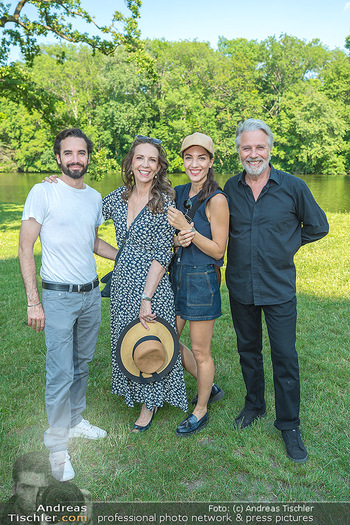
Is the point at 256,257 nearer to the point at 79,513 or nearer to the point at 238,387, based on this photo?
the point at 238,387

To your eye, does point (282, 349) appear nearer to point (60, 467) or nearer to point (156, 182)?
point (156, 182)

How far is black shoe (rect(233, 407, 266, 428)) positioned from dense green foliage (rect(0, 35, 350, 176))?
4019 cm

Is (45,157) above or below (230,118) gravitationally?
below

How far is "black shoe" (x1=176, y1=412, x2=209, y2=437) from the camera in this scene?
335cm

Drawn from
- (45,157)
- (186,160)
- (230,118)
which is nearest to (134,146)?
(186,160)

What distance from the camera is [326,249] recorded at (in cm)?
968

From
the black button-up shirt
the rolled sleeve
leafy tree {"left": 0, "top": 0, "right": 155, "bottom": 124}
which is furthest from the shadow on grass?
leafy tree {"left": 0, "top": 0, "right": 155, "bottom": 124}

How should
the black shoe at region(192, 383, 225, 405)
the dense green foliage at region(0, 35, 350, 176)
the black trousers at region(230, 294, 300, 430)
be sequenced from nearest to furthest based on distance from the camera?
1. the black trousers at region(230, 294, 300, 430)
2. the black shoe at region(192, 383, 225, 405)
3. the dense green foliage at region(0, 35, 350, 176)

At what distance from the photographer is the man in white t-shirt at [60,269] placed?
9.15 feet

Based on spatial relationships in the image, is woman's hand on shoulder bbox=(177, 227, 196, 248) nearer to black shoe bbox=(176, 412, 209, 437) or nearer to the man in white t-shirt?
the man in white t-shirt

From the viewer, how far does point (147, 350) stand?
10.3 ft

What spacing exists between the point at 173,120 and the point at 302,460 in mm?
46390

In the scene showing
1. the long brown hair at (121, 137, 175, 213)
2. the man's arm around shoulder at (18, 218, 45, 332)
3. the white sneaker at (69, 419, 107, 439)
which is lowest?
the white sneaker at (69, 419, 107, 439)

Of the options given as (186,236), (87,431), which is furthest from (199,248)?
(87,431)
